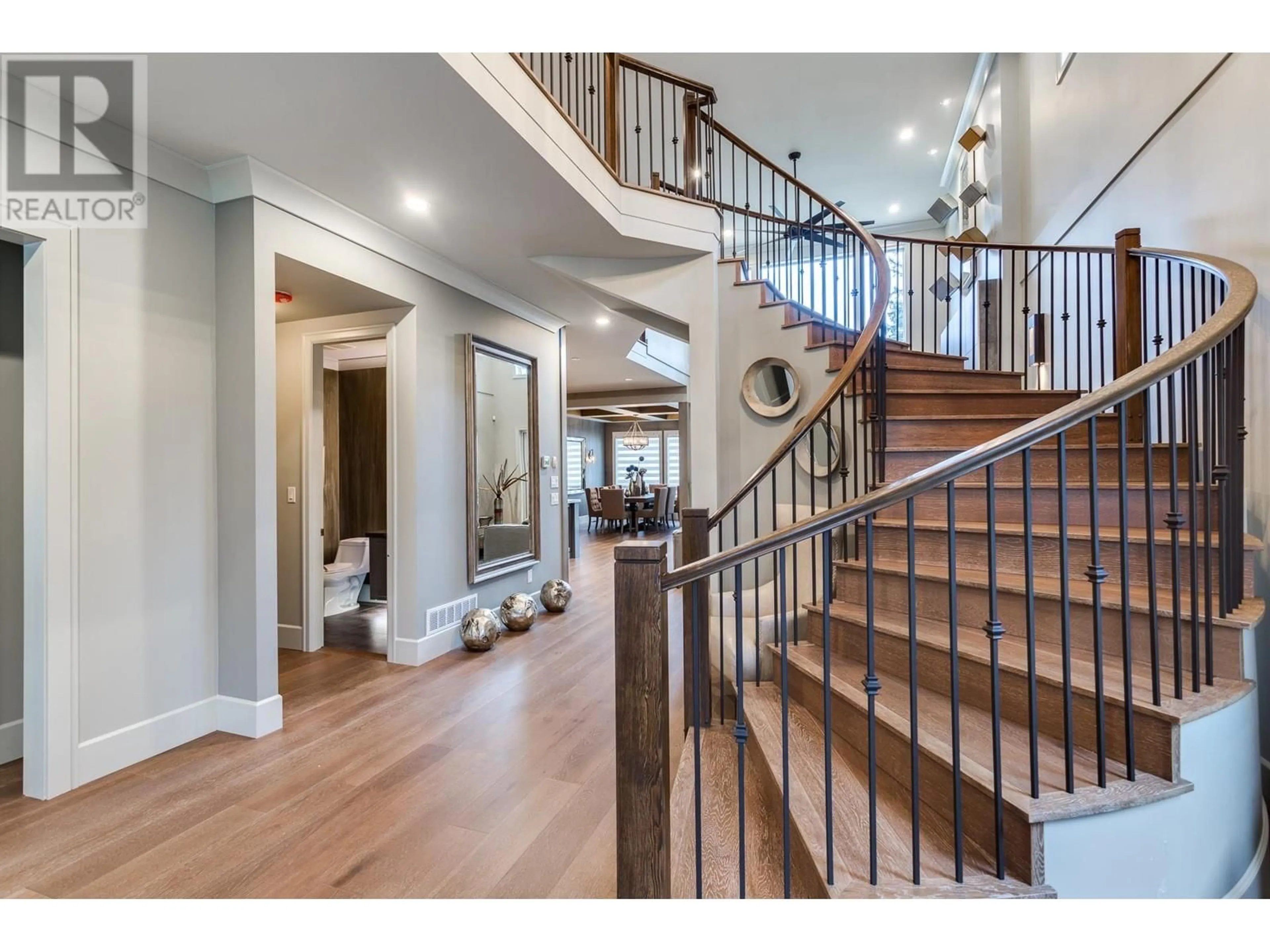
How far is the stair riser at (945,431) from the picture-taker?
2.99 meters

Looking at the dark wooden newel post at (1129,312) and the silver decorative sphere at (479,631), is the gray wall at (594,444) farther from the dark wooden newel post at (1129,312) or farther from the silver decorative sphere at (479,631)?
the dark wooden newel post at (1129,312)

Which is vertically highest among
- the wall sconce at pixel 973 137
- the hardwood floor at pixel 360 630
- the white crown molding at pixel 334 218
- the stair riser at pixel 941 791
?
the wall sconce at pixel 973 137

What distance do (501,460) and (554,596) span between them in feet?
4.24

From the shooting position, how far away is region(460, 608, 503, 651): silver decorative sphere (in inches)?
154

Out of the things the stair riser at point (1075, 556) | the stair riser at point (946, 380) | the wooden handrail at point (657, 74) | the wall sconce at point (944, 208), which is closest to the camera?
the stair riser at point (1075, 556)

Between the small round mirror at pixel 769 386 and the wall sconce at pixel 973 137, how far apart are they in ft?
11.0

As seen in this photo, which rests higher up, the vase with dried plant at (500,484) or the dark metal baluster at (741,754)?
the vase with dried plant at (500,484)

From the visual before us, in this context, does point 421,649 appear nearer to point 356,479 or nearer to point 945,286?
point 356,479

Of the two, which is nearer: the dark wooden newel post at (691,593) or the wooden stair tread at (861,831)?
the wooden stair tread at (861,831)

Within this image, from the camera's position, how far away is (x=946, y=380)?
3.53 meters

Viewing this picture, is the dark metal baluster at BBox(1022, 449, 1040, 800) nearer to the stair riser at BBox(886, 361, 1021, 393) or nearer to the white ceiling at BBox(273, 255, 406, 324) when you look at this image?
the stair riser at BBox(886, 361, 1021, 393)

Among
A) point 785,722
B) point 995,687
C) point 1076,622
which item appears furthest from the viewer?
point 1076,622

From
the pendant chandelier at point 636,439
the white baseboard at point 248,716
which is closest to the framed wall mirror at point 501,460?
the white baseboard at point 248,716

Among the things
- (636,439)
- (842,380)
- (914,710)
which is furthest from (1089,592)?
(636,439)
